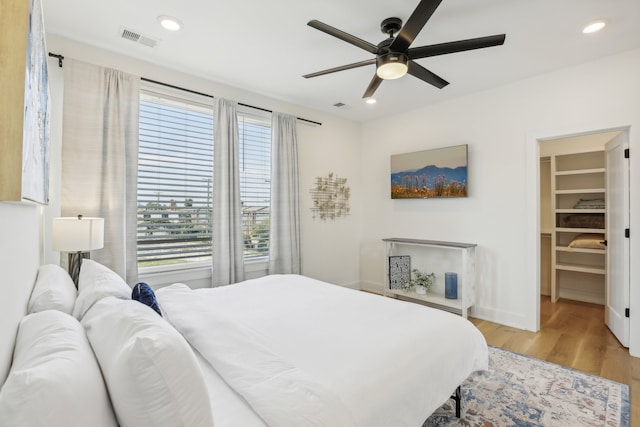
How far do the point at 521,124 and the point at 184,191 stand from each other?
3.78 metres

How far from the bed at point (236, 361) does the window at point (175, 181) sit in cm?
117

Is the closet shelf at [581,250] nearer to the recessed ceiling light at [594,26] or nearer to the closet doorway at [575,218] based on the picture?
the closet doorway at [575,218]

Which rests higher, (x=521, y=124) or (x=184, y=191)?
(x=521, y=124)

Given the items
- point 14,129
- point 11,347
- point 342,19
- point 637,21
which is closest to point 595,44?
point 637,21

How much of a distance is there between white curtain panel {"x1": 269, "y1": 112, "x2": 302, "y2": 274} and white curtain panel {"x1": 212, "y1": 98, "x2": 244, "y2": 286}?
50 cm

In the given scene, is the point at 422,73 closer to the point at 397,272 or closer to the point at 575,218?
the point at 397,272

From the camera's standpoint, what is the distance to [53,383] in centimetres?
70

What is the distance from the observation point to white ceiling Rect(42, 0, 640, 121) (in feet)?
7.42

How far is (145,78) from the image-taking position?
9.95 ft

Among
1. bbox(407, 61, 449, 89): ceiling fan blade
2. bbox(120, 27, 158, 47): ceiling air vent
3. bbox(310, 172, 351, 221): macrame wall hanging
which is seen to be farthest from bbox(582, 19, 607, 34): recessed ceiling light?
bbox(120, 27, 158, 47): ceiling air vent

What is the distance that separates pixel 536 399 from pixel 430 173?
9.17ft

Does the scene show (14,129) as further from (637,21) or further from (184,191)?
(637,21)

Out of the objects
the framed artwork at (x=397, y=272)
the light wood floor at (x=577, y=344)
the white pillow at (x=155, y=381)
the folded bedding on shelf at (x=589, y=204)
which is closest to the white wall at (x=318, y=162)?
the framed artwork at (x=397, y=272)

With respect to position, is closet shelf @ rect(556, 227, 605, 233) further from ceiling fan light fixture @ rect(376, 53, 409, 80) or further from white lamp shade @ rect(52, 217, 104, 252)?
white lamp shade @ rect(52, 217, 104, 252)
